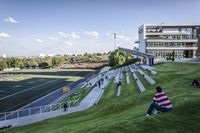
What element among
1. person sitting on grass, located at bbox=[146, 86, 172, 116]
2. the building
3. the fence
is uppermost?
the building

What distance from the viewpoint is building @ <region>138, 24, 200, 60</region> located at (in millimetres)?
82812

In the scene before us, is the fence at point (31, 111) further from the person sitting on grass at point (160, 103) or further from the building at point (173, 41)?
the building at point (173, 41)

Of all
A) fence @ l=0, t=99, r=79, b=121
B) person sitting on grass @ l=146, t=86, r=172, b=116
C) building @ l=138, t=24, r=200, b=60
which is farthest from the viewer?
building @ l=138, t=24, r=200, b=60

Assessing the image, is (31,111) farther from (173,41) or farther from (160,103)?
(173,41)

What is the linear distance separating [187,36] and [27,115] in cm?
7219

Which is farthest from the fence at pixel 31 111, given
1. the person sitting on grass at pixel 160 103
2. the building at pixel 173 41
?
the building at pixel 173 41

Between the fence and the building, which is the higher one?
the building

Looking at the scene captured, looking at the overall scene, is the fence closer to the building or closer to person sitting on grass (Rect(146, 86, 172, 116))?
person sitting on grass (Rect(146, 86, 172, 116))

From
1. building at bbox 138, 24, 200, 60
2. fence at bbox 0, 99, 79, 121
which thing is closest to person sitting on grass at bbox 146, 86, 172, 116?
fence at bbox 0, 99, 79, 121

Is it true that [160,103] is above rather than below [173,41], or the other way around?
below

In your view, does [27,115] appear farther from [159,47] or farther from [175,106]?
[159,47]

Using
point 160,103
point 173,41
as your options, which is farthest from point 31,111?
point 173,41

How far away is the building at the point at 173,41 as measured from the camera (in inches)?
3260

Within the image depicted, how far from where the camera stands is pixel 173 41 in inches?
3250
